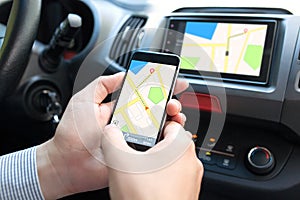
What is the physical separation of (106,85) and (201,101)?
8.8 inches

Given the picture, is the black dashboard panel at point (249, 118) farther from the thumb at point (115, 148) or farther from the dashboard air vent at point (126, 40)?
the thumb at point (115, 148)

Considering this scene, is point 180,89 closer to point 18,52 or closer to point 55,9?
point 18,52

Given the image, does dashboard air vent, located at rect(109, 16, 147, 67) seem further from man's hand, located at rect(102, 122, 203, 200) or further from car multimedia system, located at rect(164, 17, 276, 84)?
man's hand, located at rect(102, 122, 203, 200)

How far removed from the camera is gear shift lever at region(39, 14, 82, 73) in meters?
1.01

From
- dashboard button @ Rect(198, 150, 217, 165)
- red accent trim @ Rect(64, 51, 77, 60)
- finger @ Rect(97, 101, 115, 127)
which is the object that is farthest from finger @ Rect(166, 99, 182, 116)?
red accent trim @ Rect(64, 51, 77, 60)

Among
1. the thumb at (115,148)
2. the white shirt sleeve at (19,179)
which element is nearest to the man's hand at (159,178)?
the thumb at (115,148)

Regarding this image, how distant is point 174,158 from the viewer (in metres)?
0.61

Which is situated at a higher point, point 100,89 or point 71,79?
point 100,89

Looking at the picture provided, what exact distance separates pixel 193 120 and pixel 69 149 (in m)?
0.28

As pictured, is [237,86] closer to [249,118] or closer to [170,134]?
[249,118]

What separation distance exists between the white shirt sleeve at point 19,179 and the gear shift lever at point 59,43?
0.33 metres

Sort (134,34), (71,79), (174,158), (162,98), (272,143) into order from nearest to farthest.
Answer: (174,158) < (162,98) < (272,143) < (134,34) < (71,79)

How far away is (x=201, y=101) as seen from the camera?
917 millimetres

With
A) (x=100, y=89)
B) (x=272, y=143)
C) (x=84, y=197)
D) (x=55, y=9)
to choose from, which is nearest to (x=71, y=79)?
(x=55, y=9)
